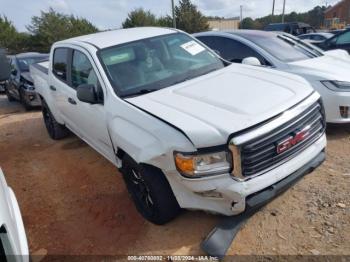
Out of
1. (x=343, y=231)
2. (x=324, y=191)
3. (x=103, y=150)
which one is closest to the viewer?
(x=343, y=231)

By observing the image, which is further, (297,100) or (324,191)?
(324,191)

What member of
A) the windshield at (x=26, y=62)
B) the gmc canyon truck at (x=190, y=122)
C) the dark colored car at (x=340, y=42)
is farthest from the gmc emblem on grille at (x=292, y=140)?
the windshield at (x=26, y=62)

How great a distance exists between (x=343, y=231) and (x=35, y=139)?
571 centimetres

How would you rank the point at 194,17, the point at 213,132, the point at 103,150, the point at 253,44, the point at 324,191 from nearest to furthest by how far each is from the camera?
the point at 213,132 < the point at 324,191 < the point at 103,150 < the point at 253,44 < the point at 194,17

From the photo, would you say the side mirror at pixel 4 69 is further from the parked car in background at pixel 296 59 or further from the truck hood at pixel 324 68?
the truck hood at pixel 324 68

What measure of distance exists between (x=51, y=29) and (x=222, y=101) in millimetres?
36963

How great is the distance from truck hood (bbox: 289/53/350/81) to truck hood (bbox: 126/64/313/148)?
163cm

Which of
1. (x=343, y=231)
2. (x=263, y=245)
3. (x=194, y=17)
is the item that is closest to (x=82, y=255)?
(x=263, y=245)

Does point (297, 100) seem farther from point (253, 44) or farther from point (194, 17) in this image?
point (194, 17)

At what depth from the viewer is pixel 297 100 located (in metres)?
3.03

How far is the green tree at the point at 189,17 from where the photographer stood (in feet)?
118

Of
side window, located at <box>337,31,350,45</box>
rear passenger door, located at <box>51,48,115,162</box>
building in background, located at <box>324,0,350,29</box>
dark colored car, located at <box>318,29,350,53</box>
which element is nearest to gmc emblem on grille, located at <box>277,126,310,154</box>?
rear passenger door, located at <box>51,48,115,162</box>

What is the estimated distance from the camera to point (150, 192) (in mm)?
3092

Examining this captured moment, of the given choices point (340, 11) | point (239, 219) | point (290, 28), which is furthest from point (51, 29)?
point (340, 11)
